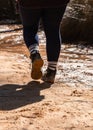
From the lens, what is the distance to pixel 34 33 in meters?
4.63

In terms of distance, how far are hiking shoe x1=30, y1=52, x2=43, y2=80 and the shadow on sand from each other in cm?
10

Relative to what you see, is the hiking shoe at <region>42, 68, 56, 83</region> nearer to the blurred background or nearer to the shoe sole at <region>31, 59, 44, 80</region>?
the shoe sole at <region>31, 59, 44, 80</region>

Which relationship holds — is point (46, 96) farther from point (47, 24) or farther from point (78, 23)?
point (78, 23)

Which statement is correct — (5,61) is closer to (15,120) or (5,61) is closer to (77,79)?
(77,79)

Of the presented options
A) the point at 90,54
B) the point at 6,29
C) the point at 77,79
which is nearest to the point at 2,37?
the point at 6,29

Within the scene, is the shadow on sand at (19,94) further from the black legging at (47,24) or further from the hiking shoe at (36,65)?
the black legging at (47,24)

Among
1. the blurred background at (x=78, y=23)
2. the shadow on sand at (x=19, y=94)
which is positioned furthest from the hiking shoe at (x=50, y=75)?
the blurred background at (x=78, y=23)

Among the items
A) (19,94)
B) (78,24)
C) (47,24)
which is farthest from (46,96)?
(78,24)

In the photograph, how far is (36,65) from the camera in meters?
4.52

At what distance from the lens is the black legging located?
4.48 meters

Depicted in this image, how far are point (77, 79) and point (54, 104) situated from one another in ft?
3.03

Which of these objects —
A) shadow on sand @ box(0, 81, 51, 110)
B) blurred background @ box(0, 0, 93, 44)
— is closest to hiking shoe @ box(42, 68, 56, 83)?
shadow on sand @ box(0, 81, 51, 110)

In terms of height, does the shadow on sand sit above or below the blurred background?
above

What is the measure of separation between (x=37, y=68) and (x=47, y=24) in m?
0.42
